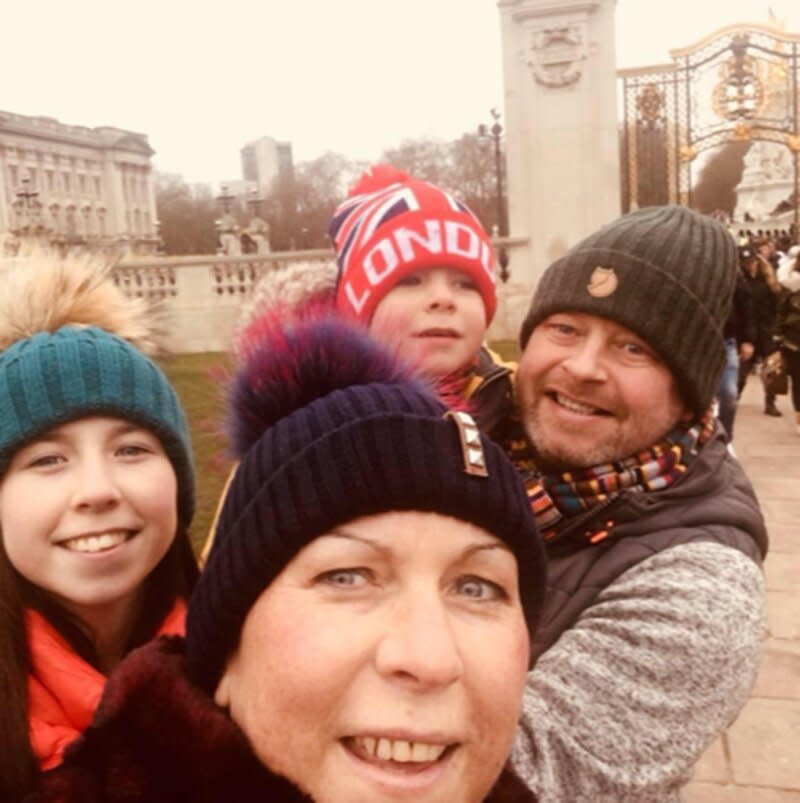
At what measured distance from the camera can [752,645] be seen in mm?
1443

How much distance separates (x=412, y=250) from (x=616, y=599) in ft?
3.73

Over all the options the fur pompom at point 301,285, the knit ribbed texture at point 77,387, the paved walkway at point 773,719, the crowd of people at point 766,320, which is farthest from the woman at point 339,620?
the crowd of people at point 766,320

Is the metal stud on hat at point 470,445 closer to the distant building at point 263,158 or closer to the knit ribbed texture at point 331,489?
the knit ribbed texture at point 331,489

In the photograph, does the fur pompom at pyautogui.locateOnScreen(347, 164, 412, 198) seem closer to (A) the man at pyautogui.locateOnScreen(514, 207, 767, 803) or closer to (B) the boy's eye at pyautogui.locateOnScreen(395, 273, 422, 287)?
(B) the boy's eye at pyautogui.locateOnScreen(395, 273, 422, 287)

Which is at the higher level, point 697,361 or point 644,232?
point 644,232

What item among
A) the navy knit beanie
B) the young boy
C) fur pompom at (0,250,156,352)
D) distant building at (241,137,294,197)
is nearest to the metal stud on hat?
the navy knit beanie

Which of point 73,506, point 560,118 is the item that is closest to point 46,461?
point 73,506

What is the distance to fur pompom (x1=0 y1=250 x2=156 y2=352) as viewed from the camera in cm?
200

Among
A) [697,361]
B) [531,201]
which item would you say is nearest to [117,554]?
[697,361]

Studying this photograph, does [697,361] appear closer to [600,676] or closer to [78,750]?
[600,676]

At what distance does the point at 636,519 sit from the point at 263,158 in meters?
108

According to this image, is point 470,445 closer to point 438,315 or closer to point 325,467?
point 325,467

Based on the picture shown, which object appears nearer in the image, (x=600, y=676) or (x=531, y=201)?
A: (x=600, y=676)

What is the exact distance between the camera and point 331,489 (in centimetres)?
113
